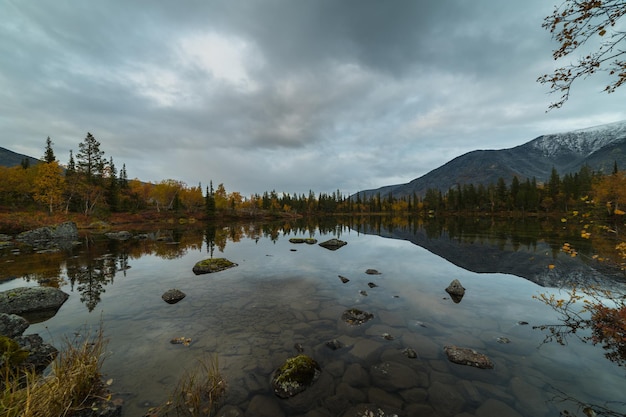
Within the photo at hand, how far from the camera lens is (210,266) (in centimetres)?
1980

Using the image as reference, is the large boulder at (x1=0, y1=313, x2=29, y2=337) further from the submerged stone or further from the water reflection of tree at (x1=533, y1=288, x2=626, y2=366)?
the water reflection of tree at (x1=533, y1=288, x2=626, y2=366)

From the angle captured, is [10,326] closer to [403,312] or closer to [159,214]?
[403,312]

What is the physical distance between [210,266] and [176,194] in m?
111

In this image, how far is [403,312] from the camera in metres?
11.9

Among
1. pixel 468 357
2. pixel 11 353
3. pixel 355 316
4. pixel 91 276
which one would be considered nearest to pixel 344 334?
pixel 355 316

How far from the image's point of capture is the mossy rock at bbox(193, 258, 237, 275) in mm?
19297

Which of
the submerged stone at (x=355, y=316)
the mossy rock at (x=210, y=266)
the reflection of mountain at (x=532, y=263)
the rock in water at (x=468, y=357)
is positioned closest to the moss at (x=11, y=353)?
the submerged stone at (x=355, y=316)

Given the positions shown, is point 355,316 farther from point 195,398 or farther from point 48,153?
point 48,153

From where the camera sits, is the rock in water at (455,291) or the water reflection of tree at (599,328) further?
the rock in water at (455,291)

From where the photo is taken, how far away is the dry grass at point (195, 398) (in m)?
5.73

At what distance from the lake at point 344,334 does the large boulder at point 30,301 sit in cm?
71

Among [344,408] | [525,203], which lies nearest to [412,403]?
[344,408]

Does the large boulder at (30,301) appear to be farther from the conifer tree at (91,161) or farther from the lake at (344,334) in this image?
the conifer tree at (91,161)

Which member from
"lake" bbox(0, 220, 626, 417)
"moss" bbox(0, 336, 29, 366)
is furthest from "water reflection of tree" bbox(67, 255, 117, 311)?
"moss" bbox(0, 336, 29, 366)
